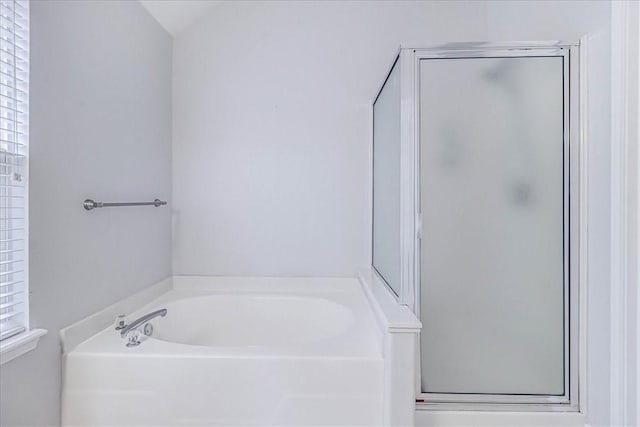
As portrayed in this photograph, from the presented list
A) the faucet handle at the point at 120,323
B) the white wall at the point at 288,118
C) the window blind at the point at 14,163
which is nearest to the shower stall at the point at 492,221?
the white wall at the point at 288,118

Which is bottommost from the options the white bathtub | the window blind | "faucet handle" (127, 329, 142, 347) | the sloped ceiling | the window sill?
the white bathtub

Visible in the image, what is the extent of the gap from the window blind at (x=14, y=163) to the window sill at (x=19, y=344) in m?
0.02

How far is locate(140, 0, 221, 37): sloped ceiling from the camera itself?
2.07m

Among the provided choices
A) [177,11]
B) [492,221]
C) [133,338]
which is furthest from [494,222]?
[177,11]

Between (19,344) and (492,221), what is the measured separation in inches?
69.1

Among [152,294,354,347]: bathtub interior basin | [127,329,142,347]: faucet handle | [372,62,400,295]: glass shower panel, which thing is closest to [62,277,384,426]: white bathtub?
[127,329,142,347]: faucet handle

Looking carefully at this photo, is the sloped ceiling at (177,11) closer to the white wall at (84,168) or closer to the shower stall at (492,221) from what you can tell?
the white wall at (84,168)

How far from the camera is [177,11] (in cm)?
220

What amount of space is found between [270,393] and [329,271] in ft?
3.70

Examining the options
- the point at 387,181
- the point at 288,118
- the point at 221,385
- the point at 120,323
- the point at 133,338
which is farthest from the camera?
the point at 288,118

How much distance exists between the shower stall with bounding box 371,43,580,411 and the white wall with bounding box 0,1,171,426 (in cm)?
135

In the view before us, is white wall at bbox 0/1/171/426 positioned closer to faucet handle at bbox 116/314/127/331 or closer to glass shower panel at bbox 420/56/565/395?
faucet handle at bbox 116/314/127/331

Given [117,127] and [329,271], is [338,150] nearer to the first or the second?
[329,271]

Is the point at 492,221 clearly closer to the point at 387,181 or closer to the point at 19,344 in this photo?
the point at 387,181
